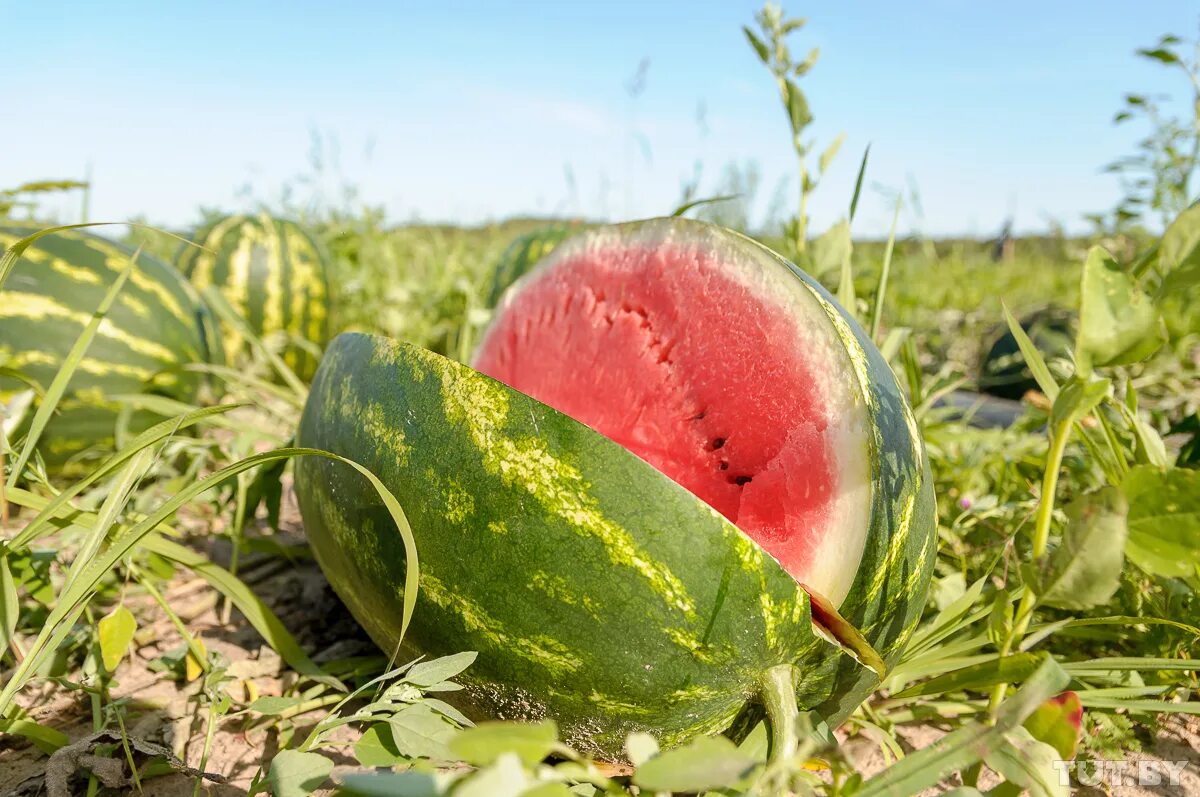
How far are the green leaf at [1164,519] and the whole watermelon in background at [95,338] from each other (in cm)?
253

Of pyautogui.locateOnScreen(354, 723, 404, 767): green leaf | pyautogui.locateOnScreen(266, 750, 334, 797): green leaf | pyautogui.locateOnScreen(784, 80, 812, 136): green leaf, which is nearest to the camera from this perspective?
Answer: pyautogui.locateOnScreen(266, 750, 334, 797): green leaf

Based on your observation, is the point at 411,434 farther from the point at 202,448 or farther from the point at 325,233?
the point at 325,233

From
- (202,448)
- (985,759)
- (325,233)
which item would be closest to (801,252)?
(985,759)

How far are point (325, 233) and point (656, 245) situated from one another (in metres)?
4.60

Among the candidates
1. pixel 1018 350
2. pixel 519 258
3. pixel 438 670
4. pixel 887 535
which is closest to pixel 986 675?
pixel 887 535

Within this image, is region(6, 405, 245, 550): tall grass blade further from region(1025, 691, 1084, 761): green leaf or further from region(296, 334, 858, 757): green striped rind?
region(1025, 691, 1084, 761): green leaf

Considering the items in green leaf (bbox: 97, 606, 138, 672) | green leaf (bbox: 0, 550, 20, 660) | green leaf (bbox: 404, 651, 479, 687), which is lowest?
green leaf (bbox: 97, 606, 138, 672)

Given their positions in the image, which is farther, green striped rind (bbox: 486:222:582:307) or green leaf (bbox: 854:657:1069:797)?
green striped rind (bbox: 486:222:582:307)

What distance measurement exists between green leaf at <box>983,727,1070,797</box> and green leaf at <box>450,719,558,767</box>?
0.52 meters

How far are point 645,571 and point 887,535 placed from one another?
38 centimetres

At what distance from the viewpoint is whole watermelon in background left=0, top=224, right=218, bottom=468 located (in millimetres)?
2301

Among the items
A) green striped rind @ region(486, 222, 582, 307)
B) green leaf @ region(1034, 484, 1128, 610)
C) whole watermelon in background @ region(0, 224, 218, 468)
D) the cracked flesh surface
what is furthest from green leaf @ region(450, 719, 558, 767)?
green striped rind @ region(486, 222, 582, 307)

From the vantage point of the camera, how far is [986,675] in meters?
1.23

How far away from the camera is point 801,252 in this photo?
2.19m
